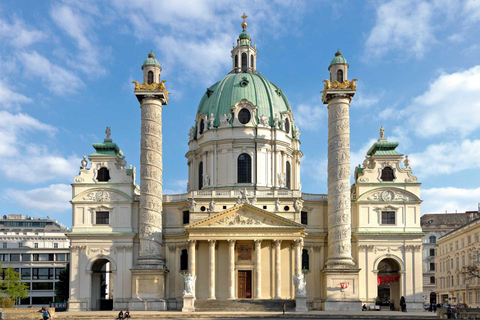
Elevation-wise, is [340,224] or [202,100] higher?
[202,100]

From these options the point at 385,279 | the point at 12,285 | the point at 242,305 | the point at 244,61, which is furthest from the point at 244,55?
the point at 12,285

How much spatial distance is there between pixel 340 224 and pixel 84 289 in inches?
1040

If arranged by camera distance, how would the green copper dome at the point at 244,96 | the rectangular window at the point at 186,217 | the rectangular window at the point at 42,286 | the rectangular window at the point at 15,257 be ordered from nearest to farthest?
1. the rectangular window at the point at 186,217
2. the green copper dome at the point at 244,96
3. the rectangular window at the point at 42,286
4. the rectangular window at the point at 15,257

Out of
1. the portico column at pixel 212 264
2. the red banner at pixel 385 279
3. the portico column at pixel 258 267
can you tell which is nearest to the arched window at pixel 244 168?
the portico column at pixel 258 267

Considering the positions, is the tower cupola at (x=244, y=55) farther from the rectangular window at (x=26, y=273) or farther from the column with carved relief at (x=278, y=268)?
the rectangular window at (x=26, y=273)

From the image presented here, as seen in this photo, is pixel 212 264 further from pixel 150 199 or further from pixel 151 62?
pixel 151 62

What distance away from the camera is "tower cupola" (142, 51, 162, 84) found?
6397 cm

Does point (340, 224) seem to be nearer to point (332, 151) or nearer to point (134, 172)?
point (332, 151)

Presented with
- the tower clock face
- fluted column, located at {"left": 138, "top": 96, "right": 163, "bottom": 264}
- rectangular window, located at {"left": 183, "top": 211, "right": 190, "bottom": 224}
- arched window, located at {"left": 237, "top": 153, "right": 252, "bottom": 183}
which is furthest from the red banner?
fluted column, located at {"left": 138, "top": 96, "right": 163, "bottom": 264}

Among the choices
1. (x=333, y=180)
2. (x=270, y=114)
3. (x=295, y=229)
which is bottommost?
(x=295, y=229)

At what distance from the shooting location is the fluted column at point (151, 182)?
61156 mm

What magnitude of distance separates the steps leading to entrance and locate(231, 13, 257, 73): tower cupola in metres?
31.2

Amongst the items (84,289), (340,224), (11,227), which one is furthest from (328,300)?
(11,227)

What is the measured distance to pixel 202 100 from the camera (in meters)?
77.8
